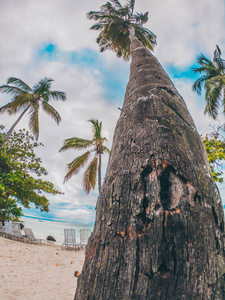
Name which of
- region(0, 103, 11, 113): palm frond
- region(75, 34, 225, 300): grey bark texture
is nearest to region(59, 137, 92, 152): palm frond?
region(0, 103, 11, 113): palm frond

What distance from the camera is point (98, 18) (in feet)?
22.5

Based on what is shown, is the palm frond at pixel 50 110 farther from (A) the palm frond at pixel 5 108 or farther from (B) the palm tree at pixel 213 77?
(B) the palm tree at pixel 213 77

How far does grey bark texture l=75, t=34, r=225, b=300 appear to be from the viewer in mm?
646

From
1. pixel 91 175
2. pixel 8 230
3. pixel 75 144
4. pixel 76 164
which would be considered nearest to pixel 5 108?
pixel 75 144

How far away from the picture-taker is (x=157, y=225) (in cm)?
72

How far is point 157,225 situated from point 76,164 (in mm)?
10512

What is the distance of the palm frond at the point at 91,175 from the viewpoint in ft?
36.1

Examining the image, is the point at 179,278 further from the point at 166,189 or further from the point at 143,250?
the point at 166,189

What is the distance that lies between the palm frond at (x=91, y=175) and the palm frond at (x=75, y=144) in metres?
1.10

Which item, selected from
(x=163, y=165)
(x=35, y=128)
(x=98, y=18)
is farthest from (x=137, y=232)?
(x=35, y=128)

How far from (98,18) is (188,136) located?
7.79 metres

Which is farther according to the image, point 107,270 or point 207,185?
point 207,185

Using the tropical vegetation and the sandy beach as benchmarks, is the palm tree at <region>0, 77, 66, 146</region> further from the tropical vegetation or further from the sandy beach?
the sandy beach

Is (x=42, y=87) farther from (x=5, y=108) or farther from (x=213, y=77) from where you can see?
(x=213, y=77)
